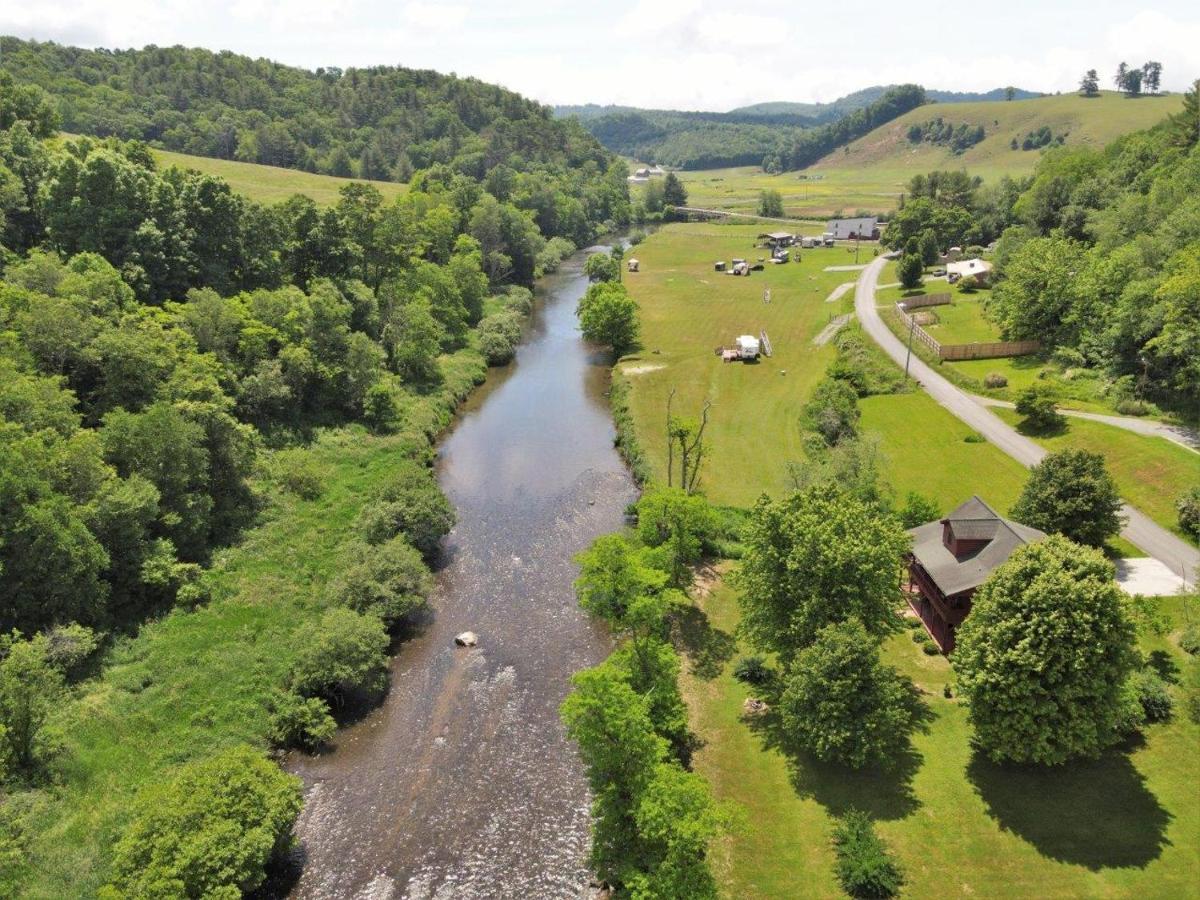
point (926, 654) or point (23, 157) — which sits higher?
point (23, 157)

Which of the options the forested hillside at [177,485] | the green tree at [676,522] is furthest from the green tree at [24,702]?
the green tree at [676,522]

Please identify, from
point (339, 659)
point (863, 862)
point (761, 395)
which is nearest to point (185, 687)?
point (339, 659)

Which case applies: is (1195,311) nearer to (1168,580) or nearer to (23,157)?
(1168,580)

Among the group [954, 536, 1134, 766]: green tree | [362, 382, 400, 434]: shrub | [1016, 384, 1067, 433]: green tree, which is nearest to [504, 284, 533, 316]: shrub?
[362, 382, 400, 434]: shrub

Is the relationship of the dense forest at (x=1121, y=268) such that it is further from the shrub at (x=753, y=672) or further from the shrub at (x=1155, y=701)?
the shrub at (x=753, y=672)

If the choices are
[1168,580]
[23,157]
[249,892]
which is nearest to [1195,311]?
[1168,580]

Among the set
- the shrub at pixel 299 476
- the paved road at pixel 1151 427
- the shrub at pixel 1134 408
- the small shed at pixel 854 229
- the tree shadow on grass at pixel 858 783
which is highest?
the small shed at pixel 854 229

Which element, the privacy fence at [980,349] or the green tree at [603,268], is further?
the green tree at [603,268]
